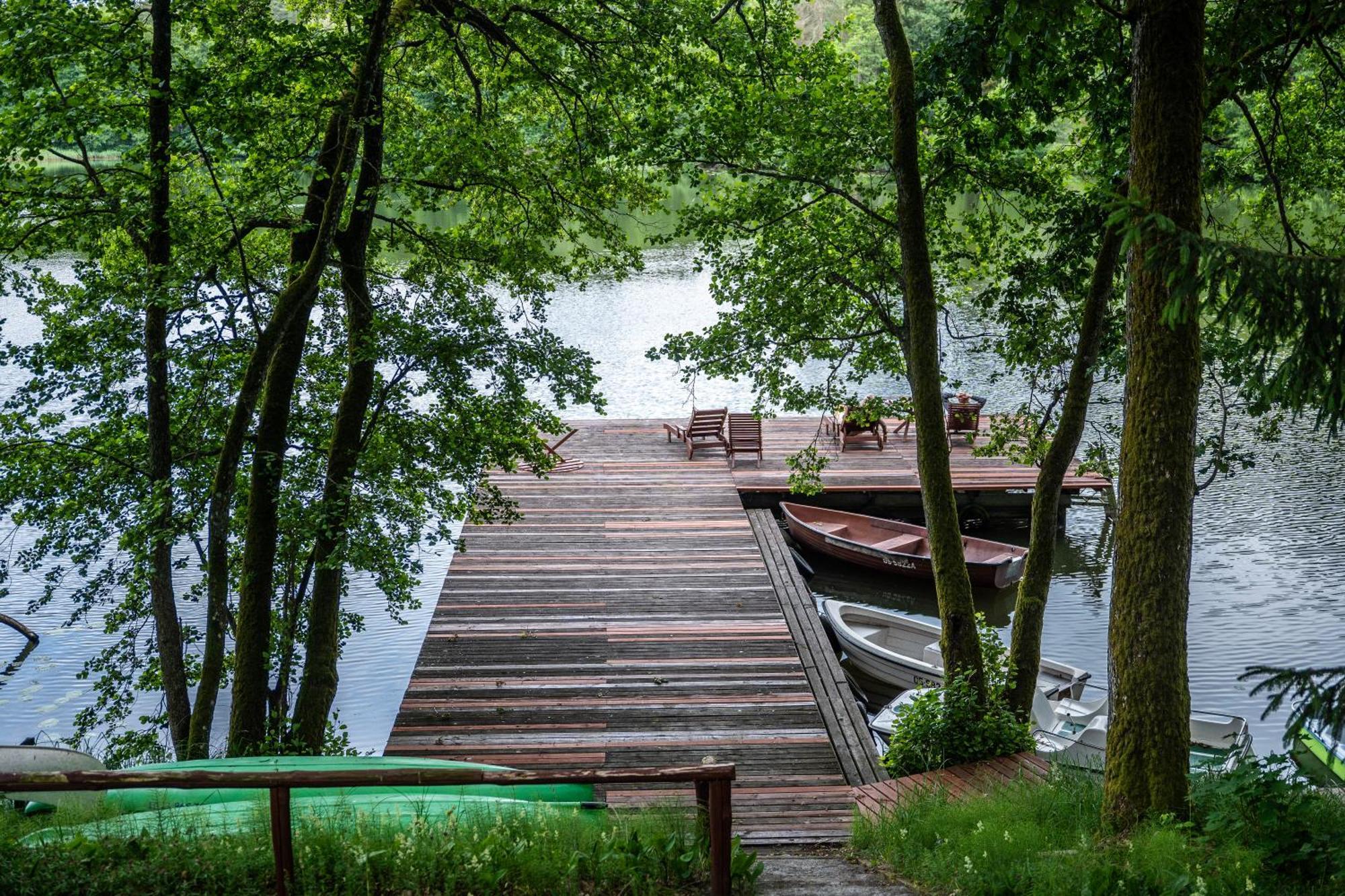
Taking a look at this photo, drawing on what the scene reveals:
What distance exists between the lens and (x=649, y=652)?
13078mm

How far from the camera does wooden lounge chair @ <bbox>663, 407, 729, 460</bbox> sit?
22.2 m

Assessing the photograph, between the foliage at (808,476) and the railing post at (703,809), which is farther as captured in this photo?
the foliage at (808,476)

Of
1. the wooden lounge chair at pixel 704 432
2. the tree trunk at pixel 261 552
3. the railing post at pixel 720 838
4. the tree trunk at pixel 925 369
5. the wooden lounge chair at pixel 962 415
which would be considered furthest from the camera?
the wooden lounge chair at pixel 704 432

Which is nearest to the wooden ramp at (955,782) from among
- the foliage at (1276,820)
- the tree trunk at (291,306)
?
the foliage at (1276,820)

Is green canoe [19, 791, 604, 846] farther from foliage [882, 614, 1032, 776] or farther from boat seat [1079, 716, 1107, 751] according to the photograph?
boat seat [1079, 716, 1107, 751]

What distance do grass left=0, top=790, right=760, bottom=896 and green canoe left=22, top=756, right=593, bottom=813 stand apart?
1.02 metres

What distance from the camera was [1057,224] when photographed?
395 inches

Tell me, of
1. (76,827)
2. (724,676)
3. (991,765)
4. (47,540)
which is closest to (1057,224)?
(991,765)

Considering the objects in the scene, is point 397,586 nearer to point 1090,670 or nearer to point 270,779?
point 270,779

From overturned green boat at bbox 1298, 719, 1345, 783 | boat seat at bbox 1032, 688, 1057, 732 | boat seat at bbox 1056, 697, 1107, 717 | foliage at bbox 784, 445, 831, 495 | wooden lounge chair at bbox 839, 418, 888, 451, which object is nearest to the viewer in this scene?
overturned green boat at bbox 1298, 719, 1345, 783

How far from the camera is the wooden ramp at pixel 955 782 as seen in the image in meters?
8.16

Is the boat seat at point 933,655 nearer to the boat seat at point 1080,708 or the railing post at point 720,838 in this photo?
the boat seat at point 1080,708

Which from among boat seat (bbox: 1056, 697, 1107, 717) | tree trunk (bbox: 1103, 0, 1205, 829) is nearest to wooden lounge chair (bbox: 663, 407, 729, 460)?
boat seat (bbox: 1056, 697, 1107, 717)

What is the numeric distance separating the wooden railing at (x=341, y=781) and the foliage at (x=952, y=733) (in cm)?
475
